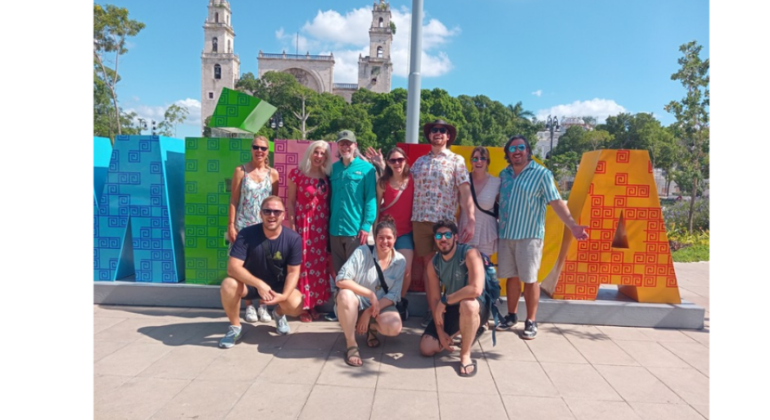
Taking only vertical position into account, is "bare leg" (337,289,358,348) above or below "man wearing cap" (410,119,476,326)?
below

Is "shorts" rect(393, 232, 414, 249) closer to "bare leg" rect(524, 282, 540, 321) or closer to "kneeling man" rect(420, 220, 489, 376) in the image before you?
"kneeling man" rect(420, 220, 489, 376)

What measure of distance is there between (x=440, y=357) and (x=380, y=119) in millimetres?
32133

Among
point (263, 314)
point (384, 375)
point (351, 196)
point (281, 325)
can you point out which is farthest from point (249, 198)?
point (384, 375)

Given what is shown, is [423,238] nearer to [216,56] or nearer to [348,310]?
[348,310]

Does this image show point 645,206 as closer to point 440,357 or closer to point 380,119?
point 440,357

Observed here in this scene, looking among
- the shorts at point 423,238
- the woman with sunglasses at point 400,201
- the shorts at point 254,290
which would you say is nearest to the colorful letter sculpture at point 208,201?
the shorts at point 254,290

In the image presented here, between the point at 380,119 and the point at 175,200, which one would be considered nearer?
the point at 175,200

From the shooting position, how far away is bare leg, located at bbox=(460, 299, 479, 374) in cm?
338

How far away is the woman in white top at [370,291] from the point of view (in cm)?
355

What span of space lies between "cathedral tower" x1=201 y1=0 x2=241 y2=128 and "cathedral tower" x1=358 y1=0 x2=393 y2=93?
64.4 feet

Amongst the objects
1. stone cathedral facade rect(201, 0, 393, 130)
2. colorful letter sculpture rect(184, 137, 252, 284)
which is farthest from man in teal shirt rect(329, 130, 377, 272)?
stone cathedral facade rect(201, 0, 393, 130)

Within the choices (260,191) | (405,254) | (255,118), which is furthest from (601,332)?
(255,118)

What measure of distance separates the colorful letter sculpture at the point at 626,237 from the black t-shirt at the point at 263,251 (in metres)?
2.93

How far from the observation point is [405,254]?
13.5 feet
